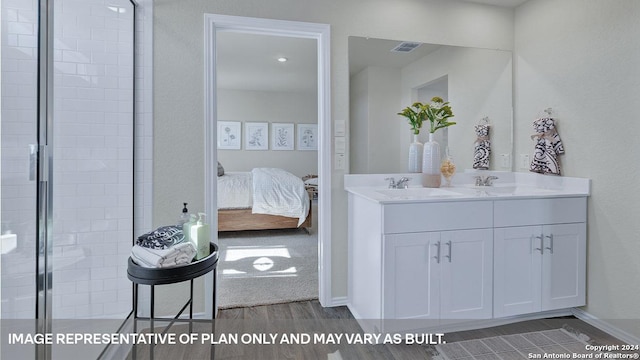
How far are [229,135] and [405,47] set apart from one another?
4927 millimetres

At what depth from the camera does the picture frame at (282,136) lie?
7.07 m

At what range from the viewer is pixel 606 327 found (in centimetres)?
213

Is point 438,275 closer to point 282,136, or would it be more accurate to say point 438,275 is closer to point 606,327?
point 606,327

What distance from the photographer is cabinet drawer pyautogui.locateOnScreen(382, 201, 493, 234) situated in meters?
1.88

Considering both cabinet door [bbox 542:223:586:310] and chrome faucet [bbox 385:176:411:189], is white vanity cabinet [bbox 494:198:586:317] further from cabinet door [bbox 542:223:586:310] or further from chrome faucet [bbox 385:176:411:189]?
chrome faucet [bbox 385:176:411:189]

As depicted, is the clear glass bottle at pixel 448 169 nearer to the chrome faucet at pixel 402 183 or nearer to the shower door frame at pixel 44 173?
the chrome faucet at pixel 402 183

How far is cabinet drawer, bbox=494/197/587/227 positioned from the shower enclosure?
2341mm

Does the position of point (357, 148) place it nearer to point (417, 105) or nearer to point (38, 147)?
point (417, 105)

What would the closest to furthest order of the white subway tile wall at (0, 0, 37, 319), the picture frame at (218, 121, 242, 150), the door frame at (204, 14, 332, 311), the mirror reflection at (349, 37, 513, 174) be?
the white subway tile wall at (0, 0, 37, 319)
the door frame at (204, 14, 332, 311)
the mirror reflection at (349, 37, 513, 174)
the picture frame at (218, 121, 242, 150)

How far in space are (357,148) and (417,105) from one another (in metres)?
0.60

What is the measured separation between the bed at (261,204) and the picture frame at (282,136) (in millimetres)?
2390

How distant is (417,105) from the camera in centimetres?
259

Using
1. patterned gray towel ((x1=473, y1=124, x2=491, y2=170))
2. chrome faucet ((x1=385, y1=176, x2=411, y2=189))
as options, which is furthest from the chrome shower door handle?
patterned gray towel ((x1=473, y1=124, x2=491, y2=170))

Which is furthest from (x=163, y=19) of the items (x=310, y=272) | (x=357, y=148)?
(x=310, y=272)
